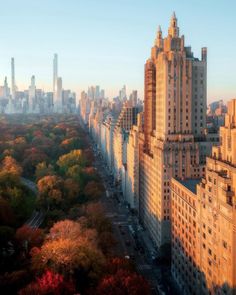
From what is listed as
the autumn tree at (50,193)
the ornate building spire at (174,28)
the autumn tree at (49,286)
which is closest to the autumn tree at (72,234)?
the autumn tree at (49,286)

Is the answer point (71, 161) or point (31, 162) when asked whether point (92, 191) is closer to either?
point (71, 161)

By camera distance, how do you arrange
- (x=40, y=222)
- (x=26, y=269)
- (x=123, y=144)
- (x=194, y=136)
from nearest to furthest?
(x=26, y=269) < (x=194, y=136) < (x=40, y=222) < (x=123, y=144)

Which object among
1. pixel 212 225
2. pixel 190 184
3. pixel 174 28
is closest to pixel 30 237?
pixel 190 184

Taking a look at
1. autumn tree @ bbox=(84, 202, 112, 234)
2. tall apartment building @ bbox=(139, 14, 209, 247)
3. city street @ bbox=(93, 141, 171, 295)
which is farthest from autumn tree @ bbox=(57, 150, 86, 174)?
autumn tree @ bbox=(84, 202, 112, 234)

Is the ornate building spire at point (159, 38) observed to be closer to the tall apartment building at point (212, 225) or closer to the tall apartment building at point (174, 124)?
the tall apartment building at point (174, 124)

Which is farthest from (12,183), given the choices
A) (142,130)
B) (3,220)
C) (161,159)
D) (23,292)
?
(23,292)

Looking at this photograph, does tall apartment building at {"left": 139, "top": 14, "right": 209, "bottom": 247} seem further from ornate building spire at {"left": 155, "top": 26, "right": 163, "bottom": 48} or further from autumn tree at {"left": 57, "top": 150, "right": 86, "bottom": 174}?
autumn tree at {"left": 57, "top": 150, "right": 86, "bottom": 174}

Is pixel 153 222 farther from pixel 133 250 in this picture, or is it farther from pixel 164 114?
pixel 164 114
